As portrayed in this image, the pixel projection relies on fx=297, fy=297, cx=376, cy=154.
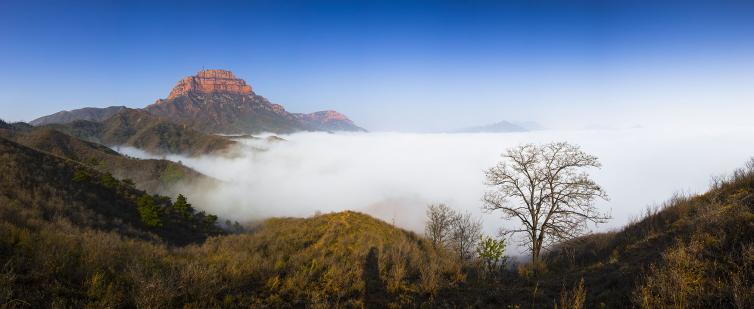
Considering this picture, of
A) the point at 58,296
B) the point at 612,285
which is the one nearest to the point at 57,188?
the point at 58,296

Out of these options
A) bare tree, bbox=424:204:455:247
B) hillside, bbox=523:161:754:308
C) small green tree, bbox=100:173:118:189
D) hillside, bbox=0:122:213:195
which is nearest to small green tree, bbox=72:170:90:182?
small green tree, bbox=100:173:118:189

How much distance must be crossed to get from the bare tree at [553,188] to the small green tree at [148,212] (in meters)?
44.2

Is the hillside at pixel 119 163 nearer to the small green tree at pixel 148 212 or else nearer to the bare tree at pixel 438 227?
the small green tree at pixel 148 212

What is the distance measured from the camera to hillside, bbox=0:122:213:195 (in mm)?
115500

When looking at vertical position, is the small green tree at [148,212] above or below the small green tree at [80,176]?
below

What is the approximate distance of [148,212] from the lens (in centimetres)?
4047

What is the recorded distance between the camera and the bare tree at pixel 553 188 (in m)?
14.9

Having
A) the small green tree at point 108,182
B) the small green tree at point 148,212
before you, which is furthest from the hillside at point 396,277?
the small green tree at point 108,182

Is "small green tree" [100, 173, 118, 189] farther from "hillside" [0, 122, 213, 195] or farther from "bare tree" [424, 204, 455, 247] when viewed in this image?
"hillside" [0, 122, 213, 195]

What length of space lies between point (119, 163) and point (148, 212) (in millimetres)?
110775

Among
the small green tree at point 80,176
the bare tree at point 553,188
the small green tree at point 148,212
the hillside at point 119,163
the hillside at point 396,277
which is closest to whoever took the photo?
the hillside at point 396,277

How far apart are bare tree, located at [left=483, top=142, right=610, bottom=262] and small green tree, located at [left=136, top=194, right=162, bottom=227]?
44194 mm

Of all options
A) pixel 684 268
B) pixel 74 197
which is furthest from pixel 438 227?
pixel 74 197

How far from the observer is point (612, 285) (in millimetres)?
7230
